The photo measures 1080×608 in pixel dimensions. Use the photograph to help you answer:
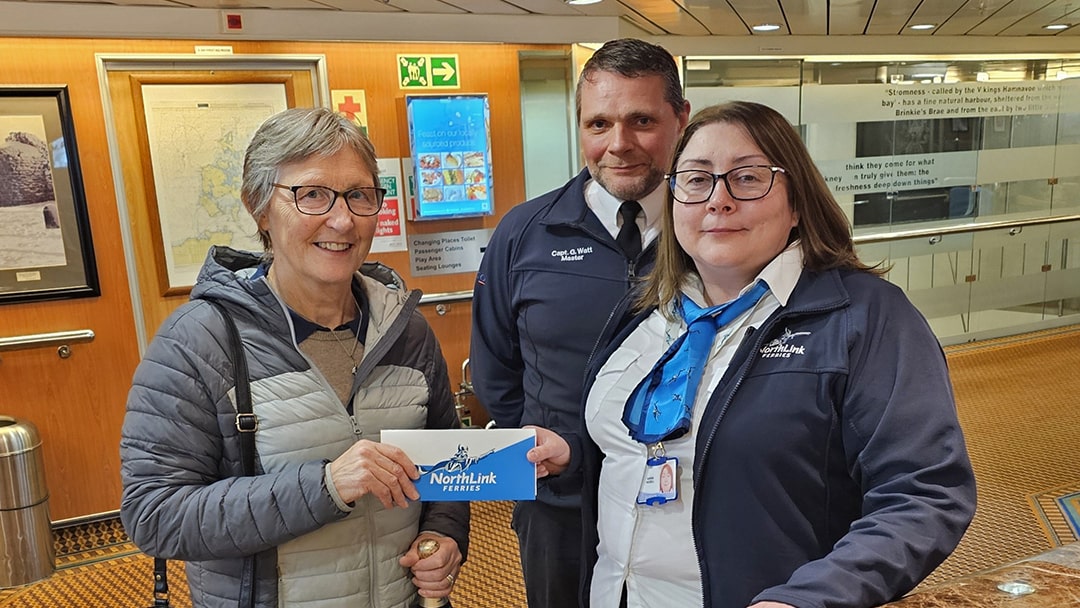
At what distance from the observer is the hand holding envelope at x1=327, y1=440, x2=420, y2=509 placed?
1.30m

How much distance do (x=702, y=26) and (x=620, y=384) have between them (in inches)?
166

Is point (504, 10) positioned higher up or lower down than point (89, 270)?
higher up

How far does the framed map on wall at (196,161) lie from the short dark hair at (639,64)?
8.21 ft

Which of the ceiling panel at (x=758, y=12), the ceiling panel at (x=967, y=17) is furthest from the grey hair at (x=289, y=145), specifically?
the ceiling panel at (x=967, y=17)

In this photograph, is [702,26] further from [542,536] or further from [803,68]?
[542,536]

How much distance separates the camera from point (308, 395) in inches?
54.8

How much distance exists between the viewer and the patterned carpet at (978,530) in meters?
3.30

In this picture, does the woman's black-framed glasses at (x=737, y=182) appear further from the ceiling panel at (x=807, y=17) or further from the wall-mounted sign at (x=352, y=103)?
the ceiling panel at (x=807, y=17)

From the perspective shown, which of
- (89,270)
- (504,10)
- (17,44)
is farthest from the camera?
(504,10)

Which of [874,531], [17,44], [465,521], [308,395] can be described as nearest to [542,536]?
[465,521]

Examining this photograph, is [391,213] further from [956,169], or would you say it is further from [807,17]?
[956,169]

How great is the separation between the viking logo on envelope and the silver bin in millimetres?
2993

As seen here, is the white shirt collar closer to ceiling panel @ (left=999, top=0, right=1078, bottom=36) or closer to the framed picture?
the framed picture

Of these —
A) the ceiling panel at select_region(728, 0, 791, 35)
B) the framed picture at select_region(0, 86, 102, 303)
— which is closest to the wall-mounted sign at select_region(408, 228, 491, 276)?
the framed picture at select_region(0, 86, 102, 303)
